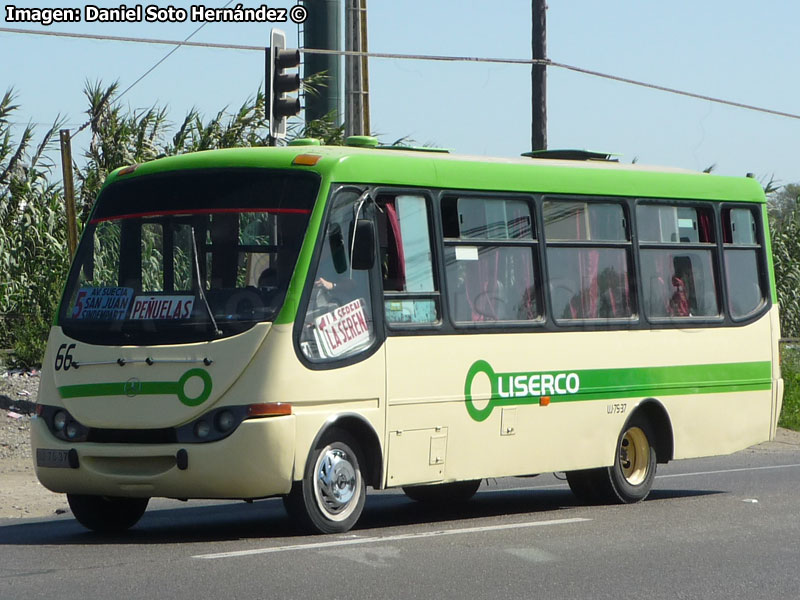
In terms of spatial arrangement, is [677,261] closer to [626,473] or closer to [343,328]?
[626,473]

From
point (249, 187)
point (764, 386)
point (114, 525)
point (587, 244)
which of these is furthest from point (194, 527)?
point (764, 386)

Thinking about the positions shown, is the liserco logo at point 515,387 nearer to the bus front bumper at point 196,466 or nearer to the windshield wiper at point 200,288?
the bus front bumper at point 196,466

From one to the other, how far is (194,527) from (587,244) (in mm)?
4067

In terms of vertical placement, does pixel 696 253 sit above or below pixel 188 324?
above

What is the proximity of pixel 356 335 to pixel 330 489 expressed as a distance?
3.51 ft

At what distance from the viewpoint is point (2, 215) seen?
71.5 ft

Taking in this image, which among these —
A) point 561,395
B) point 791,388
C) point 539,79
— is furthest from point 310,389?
point 791,388

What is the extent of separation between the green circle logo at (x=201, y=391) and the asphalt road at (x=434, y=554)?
93 centimetres

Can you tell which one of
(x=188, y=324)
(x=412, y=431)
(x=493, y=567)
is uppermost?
(x=188, y=324)

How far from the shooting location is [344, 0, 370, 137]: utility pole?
23.5 m

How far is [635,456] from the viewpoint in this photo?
12.9m

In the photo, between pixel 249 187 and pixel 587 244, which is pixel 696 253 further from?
pixel 249 187

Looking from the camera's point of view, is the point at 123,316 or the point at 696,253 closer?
the point at 123,316

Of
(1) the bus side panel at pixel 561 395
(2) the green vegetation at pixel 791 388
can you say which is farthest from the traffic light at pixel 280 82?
(2) the green vegetation at pixel 791 388
